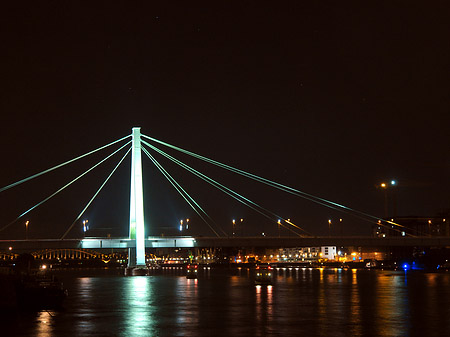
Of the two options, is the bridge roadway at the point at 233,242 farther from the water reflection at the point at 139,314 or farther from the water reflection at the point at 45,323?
the water reflection at the point at 45,323

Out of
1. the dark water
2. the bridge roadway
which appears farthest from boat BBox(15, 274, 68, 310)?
the bridge roadway

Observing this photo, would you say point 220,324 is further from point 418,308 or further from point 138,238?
point 138,238

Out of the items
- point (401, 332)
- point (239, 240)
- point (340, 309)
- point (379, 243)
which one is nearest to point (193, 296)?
point (340, 309)

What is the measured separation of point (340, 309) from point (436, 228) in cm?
15640

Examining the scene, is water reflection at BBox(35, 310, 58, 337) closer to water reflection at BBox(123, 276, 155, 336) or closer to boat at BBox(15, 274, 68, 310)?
boat at BBox(15, 274, 68, 310)

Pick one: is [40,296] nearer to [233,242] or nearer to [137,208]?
[137,208]

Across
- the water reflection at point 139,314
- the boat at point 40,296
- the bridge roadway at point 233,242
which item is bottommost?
the water reflection at point 139,314

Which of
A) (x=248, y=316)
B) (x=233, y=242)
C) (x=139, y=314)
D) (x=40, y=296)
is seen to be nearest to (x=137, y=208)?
(x=233, y=242)

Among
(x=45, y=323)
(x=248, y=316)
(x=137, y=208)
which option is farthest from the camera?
(x=137, y=208)

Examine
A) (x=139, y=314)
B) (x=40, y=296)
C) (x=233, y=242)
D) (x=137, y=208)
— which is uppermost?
(x=137, y=208)

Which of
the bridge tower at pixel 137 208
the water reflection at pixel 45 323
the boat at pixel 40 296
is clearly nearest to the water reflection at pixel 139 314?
the water reflection at pixel 45 323

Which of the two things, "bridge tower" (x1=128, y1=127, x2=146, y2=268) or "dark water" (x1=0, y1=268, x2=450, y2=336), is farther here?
"bridge tower" (x1=128, y1=127, x2=146, y2=268)

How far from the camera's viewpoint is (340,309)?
128 ft

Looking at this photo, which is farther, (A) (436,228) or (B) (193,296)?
(A) (436,228)
